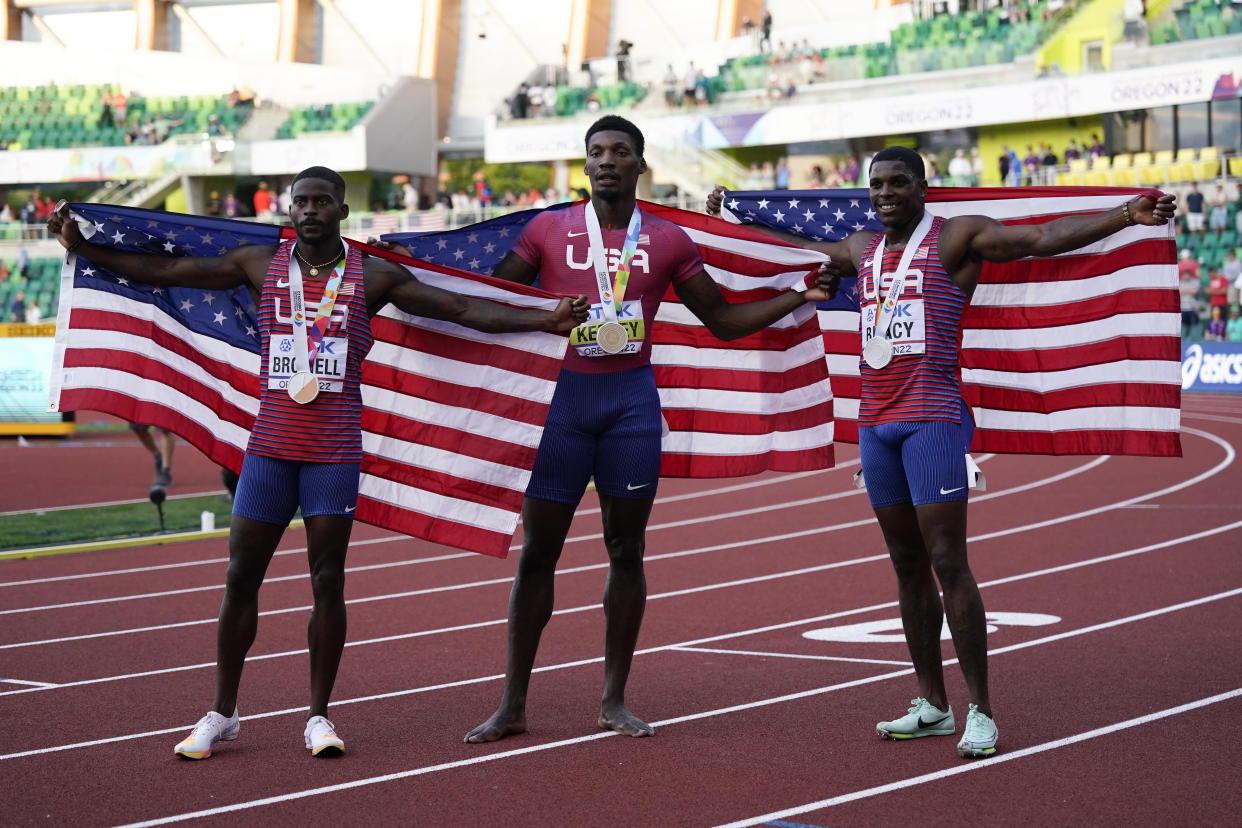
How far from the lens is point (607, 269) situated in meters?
5.95

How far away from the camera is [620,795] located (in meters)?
5.07

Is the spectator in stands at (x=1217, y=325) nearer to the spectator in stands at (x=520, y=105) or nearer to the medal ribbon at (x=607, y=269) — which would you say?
the spectator in stands at (x=520, y=105)

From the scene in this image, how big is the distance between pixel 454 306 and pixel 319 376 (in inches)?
24.5

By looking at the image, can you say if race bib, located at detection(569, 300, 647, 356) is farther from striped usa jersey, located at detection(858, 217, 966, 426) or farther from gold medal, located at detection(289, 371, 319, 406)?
gold medal, located at detection(289, 371, 319, 406)

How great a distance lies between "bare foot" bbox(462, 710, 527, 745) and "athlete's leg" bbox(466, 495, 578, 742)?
1.1 inches

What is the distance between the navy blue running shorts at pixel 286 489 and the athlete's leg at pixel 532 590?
0.73 metres

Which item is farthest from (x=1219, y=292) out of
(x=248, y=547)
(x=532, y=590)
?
(x=248, y=547)

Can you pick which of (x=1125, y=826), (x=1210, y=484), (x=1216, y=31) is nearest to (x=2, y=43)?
(x=1216, y=31)

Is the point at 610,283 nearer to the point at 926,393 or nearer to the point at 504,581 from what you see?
the point at 926,393

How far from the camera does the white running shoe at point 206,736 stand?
18.2 feet

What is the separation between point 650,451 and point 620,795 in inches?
56.3

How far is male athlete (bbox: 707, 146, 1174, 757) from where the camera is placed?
5.66m

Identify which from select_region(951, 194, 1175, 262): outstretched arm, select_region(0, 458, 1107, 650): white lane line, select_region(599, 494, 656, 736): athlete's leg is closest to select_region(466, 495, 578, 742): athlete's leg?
select_region(599, 494, 656, 736): athlete's leg

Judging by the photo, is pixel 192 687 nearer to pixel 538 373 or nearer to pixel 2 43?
pixel 538 373
